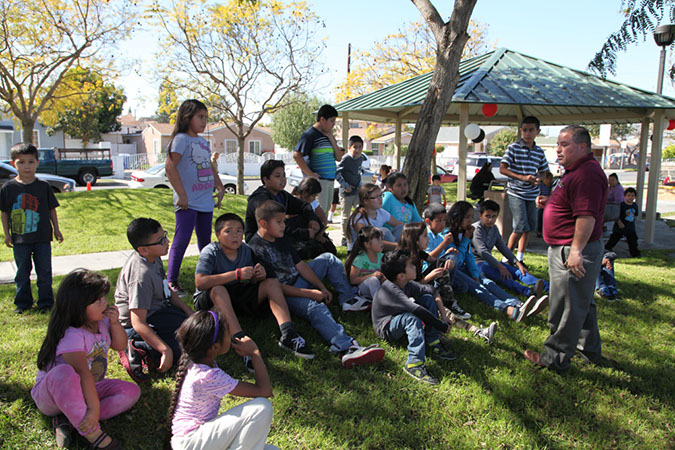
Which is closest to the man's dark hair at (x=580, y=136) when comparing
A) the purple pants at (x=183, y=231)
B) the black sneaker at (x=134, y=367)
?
the purple pants at (x=183, y=231)

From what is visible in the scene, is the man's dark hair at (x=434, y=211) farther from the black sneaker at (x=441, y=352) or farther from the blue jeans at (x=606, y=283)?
the blue jeans at (x=606, y=283)

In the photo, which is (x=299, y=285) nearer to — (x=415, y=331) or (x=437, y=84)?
(x=415, y=331)

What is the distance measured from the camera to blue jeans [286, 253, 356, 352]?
389 cm

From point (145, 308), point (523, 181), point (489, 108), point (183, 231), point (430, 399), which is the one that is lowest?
point (430, 399)

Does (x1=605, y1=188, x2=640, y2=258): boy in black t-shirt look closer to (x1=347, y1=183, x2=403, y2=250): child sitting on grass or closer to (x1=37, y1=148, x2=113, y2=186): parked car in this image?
(x1=347, y1=183, x2=403, y2=250): child sitting on grass

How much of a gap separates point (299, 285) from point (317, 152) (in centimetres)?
254

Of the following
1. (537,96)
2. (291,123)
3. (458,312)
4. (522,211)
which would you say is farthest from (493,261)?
(291,123)

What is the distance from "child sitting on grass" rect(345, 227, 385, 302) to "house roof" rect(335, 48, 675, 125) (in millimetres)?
4472

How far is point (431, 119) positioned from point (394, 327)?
3.65 m

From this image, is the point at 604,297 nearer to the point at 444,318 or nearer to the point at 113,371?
the point at 444,318

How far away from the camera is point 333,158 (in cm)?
659

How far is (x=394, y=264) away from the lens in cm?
394

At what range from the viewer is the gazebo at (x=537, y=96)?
28.1 ft

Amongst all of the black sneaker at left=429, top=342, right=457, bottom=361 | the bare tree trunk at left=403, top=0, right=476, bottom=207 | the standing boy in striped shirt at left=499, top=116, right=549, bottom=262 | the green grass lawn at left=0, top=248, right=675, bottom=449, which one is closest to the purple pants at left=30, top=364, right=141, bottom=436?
the green grass lawn at left=0, top=248, right=675, bottom=449
